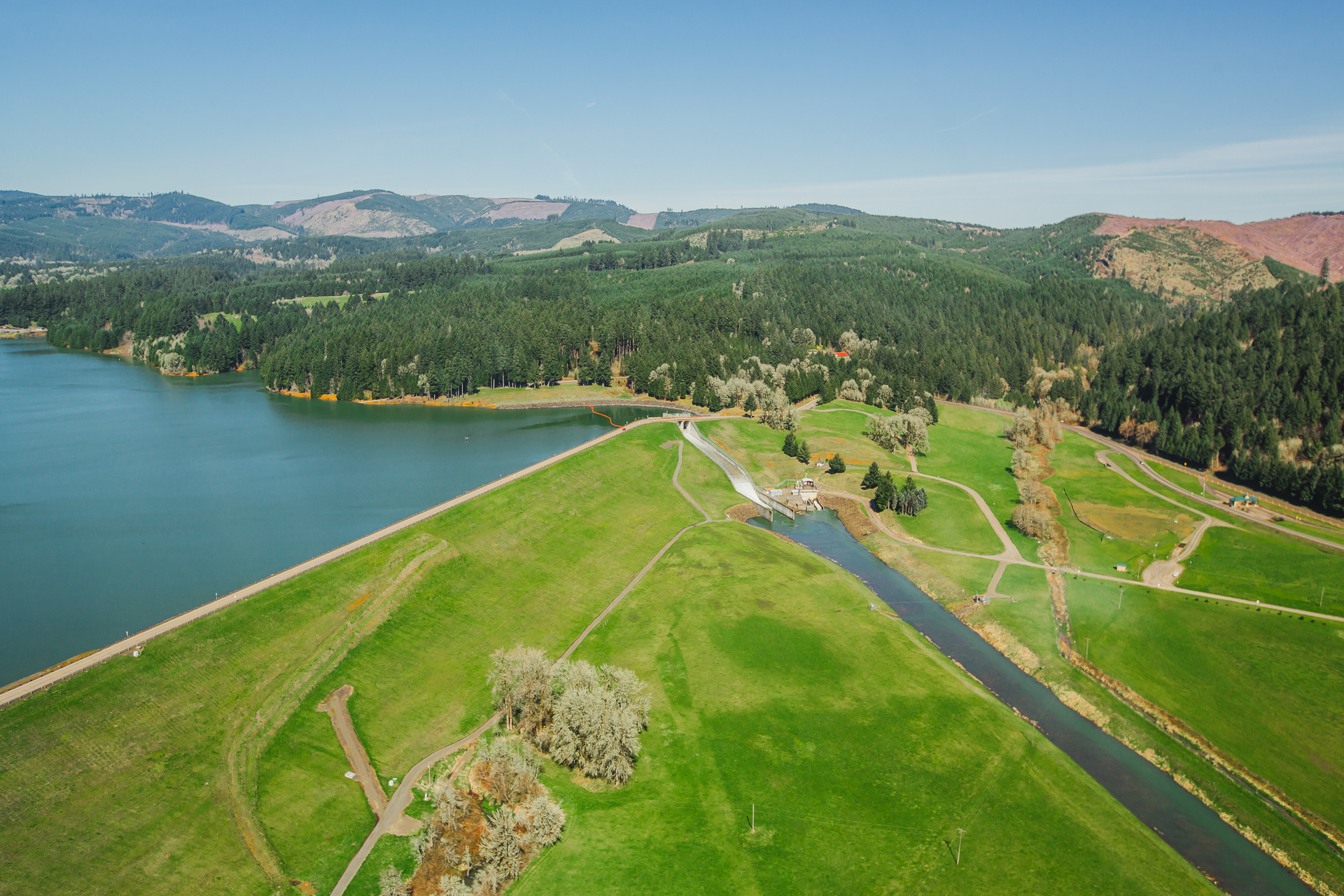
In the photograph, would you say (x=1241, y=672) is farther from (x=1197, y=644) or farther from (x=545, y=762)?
(x=545, y=762)

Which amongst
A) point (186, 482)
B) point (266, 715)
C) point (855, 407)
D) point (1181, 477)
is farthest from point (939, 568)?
point (186, 482)

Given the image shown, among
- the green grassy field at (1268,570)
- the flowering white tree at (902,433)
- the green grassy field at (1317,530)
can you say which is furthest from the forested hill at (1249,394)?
the flowering white tree at (902,433)

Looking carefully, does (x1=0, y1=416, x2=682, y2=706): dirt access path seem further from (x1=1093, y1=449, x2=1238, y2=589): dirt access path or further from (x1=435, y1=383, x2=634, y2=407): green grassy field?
(x1=435, y1=383, x2=634, y2=407): green grassy field

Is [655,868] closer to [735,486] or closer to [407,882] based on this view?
[407,882]

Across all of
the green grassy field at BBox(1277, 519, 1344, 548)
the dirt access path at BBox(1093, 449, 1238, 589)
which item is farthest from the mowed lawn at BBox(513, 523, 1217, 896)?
the green grassy field at BBox(1277, 519, 1344, 548)

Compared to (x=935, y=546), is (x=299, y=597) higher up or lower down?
higher up

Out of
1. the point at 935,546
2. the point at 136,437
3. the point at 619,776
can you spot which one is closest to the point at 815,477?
the point at 935,546

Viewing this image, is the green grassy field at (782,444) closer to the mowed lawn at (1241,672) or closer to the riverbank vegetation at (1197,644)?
the riverbank vegetation at (1197,644)
